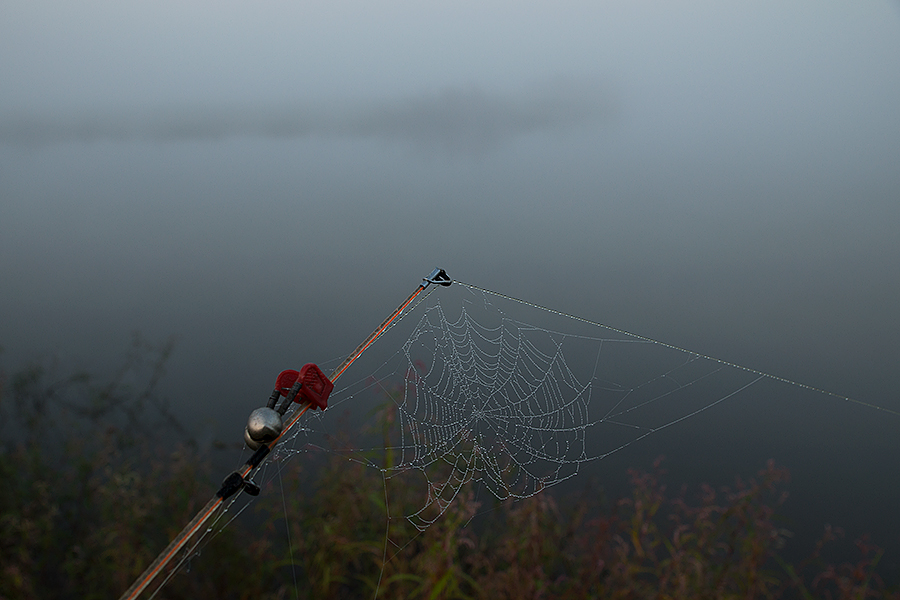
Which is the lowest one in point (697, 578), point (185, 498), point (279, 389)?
point (697, 578)

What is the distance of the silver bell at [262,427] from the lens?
2.07 m

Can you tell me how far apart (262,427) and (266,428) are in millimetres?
15

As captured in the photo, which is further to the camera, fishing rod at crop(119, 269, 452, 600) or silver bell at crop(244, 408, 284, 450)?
silver bell at crop(244, 408, 284, 450)

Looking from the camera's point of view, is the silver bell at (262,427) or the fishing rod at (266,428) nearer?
the fishing rod at (266,428)

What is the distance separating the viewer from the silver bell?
81.5 inches

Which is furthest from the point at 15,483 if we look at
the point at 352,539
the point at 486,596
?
the point at 486,596

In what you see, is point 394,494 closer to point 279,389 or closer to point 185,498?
point 185,498

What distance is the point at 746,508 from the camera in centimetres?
341

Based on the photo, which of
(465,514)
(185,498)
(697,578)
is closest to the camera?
(697,578)

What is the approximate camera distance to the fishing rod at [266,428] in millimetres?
1906

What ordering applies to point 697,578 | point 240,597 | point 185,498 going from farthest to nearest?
point 185,498 < point 240,597 < point 697,578

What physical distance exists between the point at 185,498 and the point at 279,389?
7.50 feet

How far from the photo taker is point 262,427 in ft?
6.79

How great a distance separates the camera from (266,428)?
2070 mm
